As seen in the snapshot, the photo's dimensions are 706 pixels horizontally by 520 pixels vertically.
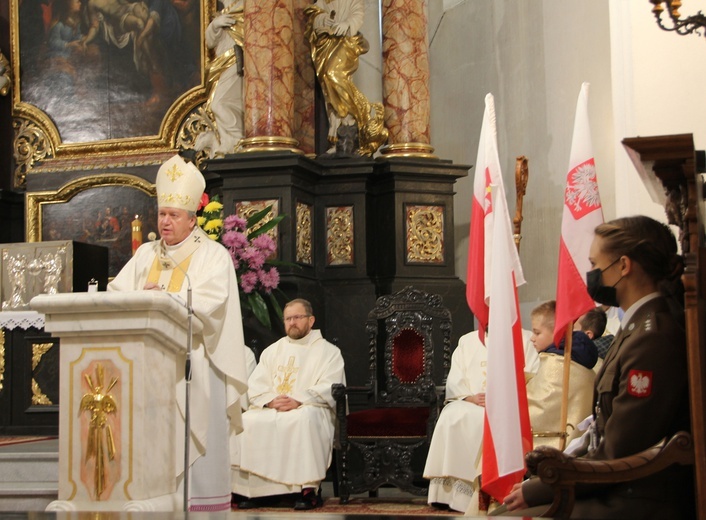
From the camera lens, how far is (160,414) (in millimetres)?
4855

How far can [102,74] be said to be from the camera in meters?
10.7

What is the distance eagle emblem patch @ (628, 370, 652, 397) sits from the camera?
10.2ft

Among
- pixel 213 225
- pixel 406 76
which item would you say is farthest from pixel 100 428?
pixel 406 76

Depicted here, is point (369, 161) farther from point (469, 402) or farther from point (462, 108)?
point (469, 402)

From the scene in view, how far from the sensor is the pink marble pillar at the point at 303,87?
9.87m

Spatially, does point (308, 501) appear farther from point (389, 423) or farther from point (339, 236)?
point (339, 236)

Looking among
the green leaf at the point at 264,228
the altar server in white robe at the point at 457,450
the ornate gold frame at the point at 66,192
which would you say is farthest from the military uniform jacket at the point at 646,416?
the ornate gold frame at the point at 66,192

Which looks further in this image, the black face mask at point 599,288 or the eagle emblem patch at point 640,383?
the black face mask at point 599,288

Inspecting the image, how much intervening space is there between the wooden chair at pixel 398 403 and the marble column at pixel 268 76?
6.85 feet

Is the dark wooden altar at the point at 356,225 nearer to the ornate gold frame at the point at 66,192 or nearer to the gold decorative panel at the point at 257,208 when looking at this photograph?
the gold decorative panel at the point at 257,208

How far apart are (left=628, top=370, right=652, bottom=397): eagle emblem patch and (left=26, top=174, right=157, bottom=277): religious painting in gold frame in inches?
312

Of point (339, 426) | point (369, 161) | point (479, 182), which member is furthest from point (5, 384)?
point (479, 182)

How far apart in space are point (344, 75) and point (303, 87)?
526 millimetres

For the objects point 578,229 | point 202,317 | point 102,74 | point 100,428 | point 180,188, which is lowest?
point 100,428
